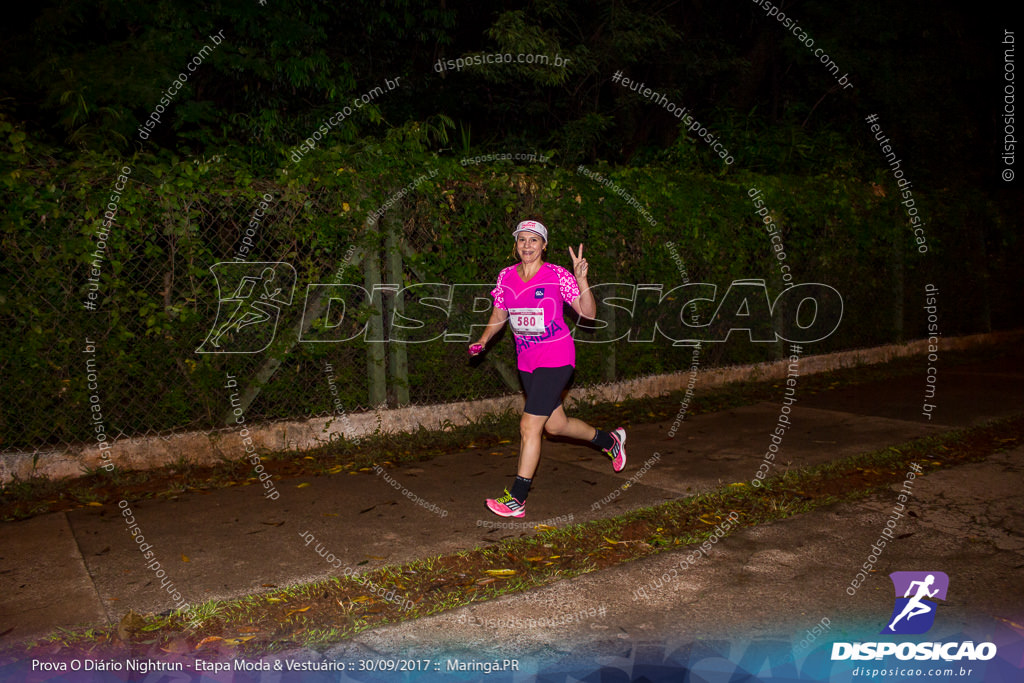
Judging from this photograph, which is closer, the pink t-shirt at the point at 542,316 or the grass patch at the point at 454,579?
the grass patch at the point at 454,579

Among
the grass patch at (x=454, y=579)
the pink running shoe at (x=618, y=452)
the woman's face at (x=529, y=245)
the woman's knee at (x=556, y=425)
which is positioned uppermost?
the woman's face at (x=529, y=245)

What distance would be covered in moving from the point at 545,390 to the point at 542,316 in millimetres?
470

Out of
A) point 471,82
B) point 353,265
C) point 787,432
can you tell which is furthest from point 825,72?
point 353,265

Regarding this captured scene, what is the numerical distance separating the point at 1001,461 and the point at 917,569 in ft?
8.93

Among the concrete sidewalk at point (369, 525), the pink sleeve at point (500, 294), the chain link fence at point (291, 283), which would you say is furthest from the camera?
the chain link fence at point (291, 283)

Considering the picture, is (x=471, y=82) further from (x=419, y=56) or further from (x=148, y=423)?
(x=148, y=423)

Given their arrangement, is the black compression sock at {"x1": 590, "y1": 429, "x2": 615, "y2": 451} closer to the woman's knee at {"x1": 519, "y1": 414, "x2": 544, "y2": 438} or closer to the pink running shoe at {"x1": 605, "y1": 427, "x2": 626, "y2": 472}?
the pink running shoe at {"x1": 605, "y1": 427, "x2": 626, "y2": 472}

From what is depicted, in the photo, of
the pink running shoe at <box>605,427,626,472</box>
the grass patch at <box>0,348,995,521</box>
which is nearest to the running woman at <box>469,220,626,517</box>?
the pink running shoe at <box>605,427,626,472</box>

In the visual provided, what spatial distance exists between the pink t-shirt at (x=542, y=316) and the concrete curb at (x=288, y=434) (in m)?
2.21

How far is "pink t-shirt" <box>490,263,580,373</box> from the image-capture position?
4.82 metres

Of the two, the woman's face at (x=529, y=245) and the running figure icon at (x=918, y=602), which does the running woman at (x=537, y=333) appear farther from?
the running figure icon at (x=918, y=602)

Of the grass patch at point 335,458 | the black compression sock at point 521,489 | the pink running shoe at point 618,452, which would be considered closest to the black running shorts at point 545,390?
the black compression sock at point 521,489

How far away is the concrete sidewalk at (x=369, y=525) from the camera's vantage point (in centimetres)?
375

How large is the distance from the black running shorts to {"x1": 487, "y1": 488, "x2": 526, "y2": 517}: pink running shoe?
569mm
